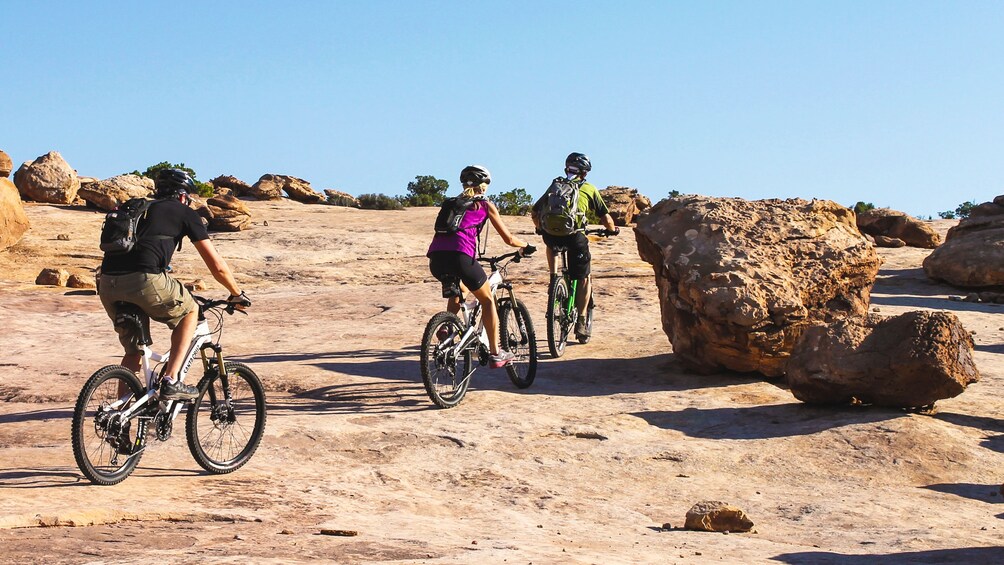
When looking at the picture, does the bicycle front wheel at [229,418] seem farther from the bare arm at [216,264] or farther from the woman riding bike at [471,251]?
the woman riding bike at [471,251]

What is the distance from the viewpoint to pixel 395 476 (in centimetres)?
766

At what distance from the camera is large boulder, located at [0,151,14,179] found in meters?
31.1

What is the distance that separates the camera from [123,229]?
6.70 m

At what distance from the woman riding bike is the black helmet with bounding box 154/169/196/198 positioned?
2.93 meters

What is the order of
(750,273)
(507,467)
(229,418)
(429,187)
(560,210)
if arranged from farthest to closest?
(429,187), (560,210), (750,273), (507,467), (229,418)

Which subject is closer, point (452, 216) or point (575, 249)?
point (452, 216)

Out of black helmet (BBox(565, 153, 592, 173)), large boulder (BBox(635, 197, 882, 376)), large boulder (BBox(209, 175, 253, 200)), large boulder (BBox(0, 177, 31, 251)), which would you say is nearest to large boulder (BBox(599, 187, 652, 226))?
large boulder (BBox(209, 175, 253, 200))

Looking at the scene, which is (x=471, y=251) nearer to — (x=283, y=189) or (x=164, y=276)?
(x=164, y=276)

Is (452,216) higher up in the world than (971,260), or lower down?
higher up

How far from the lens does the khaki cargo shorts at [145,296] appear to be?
6809 millimetres

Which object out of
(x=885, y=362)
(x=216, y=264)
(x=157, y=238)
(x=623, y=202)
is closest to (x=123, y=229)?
(x=157, y=238)

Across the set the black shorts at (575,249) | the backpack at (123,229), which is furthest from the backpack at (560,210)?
the backpack at (123,229)

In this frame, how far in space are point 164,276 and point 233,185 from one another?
101ft

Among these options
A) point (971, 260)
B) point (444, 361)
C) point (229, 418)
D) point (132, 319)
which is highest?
point (971, 260)
